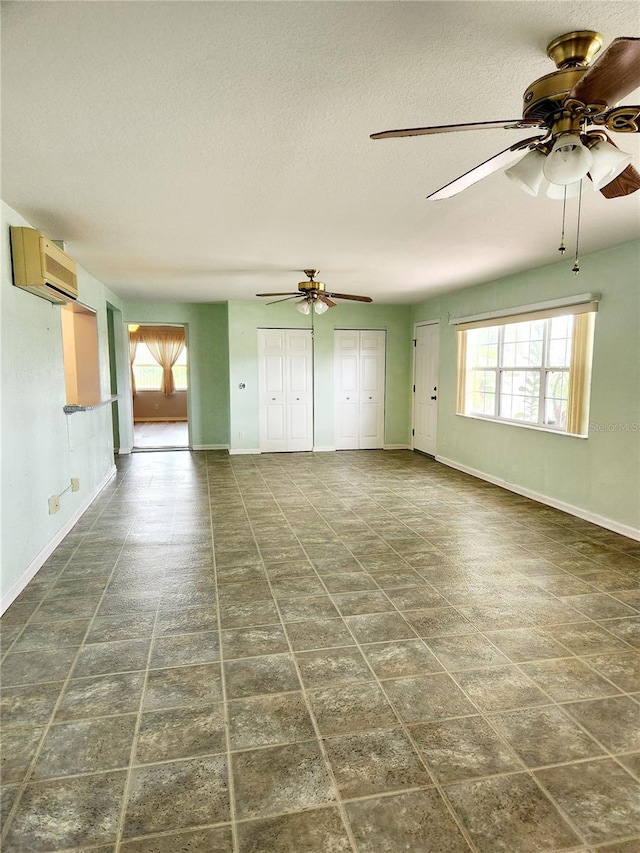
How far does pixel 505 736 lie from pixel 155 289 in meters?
6.13

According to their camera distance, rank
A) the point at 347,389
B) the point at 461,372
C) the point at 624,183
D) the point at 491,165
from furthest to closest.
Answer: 1. the point at 347,389
2. the point at 461,372
3. the point at 624,183
4. the point at 491,165

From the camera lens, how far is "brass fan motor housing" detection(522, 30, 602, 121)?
1.43 metres

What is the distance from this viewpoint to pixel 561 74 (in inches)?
56.2

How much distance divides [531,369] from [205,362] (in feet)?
16.4

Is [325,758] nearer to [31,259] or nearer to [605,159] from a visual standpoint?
[605,159]

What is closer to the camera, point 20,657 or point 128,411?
point 20,657

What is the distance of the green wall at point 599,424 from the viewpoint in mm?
3943

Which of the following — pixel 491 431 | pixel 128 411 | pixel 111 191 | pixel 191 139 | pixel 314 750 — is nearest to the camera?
pixel 314 750

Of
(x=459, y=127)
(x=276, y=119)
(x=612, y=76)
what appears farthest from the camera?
(x=276, y=119)

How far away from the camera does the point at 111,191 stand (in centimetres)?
Result: 282

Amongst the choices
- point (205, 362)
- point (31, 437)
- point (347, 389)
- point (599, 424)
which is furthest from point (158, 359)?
point (599, 424)

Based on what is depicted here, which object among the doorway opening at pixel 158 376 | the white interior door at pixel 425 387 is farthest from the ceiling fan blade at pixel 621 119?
the doorway opening at pixel 158 376

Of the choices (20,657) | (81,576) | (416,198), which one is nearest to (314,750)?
(20,657)

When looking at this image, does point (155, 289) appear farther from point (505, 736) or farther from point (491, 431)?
point (505, 736)
